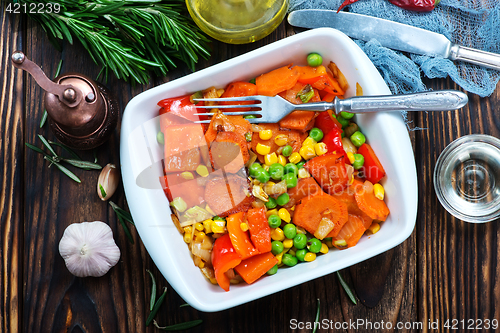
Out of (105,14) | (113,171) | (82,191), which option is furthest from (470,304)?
(105,14)

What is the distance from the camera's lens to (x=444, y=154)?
2.39 meters

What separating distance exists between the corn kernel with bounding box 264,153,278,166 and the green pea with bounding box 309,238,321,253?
1.63ft

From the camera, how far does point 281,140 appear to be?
2135 mm

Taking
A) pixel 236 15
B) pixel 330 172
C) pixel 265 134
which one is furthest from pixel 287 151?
pixel 236 15

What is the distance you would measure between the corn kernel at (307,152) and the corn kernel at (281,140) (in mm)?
108

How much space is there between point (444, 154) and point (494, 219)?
533 millimetres

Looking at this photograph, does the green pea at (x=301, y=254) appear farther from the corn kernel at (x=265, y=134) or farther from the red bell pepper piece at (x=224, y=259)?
the corn kernel at (x=265, y=134)

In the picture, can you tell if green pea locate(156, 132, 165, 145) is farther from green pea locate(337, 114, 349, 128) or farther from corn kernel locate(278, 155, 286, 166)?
green pea locate(337, 114, 349, 128)

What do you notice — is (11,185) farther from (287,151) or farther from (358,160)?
(358,160)

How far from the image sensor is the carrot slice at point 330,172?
6.78 ft

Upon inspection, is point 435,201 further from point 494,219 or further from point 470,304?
point 470,304

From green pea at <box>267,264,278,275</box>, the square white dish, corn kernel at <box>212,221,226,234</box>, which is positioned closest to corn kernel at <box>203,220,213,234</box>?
corn kernel at <box>212,221,226,234</box>

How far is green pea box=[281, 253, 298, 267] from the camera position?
6.98 ft

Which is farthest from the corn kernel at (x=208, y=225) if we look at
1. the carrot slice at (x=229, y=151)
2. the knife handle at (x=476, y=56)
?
the knife handle at (x=476, y=56)
